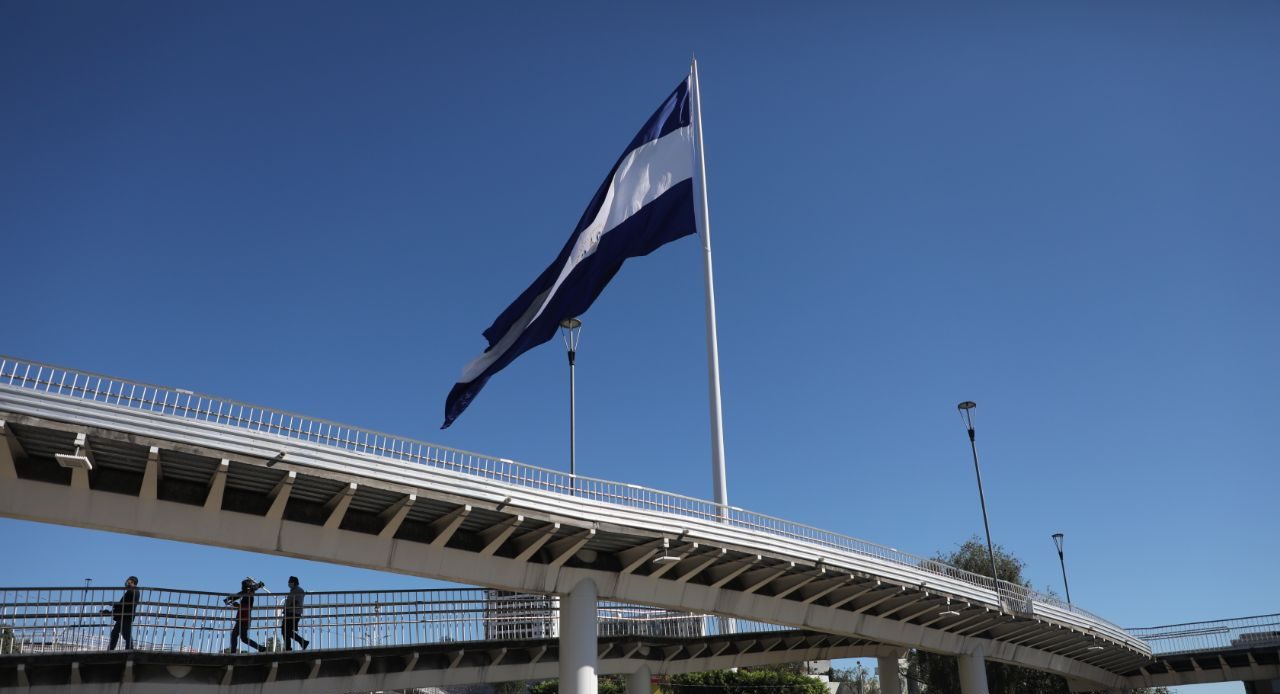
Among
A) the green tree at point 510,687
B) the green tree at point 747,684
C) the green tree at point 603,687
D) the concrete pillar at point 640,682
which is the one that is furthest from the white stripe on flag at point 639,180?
the green tree at point 510,687

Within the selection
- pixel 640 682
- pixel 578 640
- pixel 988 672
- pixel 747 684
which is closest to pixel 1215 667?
pixel 988 672

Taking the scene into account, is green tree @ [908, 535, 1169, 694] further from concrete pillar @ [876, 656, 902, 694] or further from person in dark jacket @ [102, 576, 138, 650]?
person in dark jacket @ [102, 576, 138, 650]

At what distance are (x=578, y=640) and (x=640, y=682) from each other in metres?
14.8

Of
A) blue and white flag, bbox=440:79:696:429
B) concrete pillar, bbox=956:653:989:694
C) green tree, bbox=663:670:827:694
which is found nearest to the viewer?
blue and white flag, bbox=440:79:696:429

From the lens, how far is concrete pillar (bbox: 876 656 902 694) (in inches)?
1815

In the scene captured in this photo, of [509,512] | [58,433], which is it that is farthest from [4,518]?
[509,512]

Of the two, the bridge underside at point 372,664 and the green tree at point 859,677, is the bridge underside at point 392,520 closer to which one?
the bridge underside at point 372,664

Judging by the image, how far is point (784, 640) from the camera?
43.8 meters

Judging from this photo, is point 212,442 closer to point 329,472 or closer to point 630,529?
point 329,472

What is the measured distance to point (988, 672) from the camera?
5809 centimetres

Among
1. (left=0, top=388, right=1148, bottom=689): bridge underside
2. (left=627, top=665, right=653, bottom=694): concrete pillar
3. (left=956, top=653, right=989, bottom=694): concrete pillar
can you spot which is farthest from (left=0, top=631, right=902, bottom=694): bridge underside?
(left=0, top=388, right=1148, bottom=689): bridge underside

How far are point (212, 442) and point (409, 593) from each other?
11655 mm

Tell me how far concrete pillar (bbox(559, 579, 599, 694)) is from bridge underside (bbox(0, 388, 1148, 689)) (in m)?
0.41

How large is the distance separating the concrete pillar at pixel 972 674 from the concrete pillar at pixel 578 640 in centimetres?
2431
